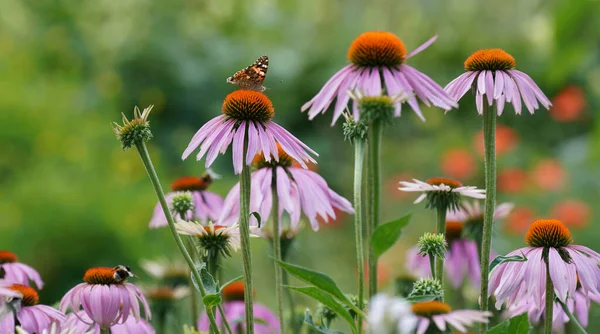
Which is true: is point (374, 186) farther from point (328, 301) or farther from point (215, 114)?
point (215, 114)

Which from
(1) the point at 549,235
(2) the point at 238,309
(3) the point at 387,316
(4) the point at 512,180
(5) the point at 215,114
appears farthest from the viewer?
(5) the point at 215,114

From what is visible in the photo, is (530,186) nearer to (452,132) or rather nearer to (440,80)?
(452,132)

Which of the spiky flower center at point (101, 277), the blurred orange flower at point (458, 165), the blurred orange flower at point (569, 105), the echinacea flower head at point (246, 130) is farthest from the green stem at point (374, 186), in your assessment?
the blurred orange flower at point (569, 105)

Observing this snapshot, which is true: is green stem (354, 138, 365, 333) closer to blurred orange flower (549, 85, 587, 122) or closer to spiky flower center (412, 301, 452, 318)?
spiky flower center (412, 301, 452, 318)

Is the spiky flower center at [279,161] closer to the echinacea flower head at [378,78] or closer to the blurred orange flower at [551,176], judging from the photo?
the echinacea flower head at [378,78]

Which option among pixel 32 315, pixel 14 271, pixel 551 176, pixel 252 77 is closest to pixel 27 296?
pixel 32 315

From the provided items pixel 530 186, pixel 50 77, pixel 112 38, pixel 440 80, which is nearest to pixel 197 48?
pixel 112 38

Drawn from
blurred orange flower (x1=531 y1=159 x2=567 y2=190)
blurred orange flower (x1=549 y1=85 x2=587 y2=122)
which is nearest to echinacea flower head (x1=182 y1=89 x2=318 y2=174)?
blurred orange flower (x1=531 y1=159 x2=567 y2=190)
